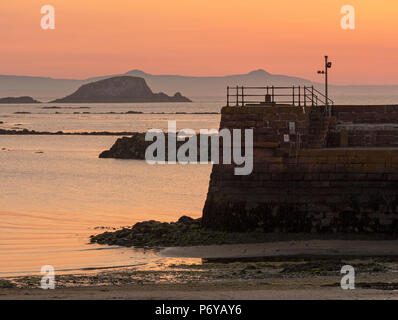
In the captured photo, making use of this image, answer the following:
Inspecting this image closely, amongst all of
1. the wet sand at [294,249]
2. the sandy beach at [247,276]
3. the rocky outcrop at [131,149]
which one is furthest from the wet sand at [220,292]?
the rocky outcrop at [131,149]

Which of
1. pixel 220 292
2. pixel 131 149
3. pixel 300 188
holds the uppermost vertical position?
pixel 300 188

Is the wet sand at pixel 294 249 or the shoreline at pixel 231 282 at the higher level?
the shoreline at pixel 231 282

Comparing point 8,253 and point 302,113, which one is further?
point 302,113

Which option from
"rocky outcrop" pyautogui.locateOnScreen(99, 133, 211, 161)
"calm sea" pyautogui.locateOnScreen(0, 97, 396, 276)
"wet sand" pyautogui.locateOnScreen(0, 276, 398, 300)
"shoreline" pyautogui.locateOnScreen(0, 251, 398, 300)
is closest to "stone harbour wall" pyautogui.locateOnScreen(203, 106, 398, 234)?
"shoreline" pyautogui.locateOnScreen(0, 251, 398, 300)

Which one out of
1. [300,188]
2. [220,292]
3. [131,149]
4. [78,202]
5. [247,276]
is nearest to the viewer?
[220,292]

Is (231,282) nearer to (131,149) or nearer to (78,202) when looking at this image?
(78,202)

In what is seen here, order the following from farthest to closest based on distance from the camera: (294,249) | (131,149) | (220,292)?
(131,149)
(294,249)
(220,292)

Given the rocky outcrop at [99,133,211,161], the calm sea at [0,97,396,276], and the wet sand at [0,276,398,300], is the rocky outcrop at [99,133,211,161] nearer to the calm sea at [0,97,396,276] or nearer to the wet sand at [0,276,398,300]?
the calm sea at [0,97,396,276]

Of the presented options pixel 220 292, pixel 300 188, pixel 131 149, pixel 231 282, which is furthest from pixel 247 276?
pixel 131 149

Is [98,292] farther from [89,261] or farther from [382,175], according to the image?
[382,175]

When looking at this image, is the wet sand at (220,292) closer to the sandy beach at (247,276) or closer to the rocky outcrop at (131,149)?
the sandy beach at (247,276)
